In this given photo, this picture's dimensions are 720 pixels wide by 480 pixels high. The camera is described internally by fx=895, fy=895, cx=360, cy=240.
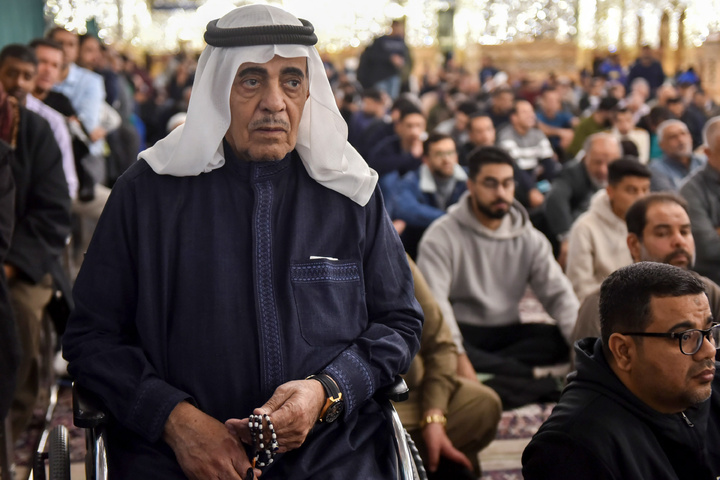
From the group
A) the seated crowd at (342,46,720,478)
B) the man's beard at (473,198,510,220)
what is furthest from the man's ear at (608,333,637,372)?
the man's beard at (473,198,510,220)

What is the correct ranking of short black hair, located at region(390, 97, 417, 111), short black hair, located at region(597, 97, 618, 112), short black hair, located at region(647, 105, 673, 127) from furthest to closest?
1. short black hair, located at region(647, 105, 673, 127)
2. short black hair, located at region(597, 97, 618, 112)
3. short black hair, located at region(390, 97, 417, 111)

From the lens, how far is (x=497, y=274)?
12.1ft

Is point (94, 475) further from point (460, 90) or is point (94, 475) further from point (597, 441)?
point (460, 90)

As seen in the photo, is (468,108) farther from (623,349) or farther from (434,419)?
(623,349)

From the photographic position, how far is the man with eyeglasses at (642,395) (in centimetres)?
174

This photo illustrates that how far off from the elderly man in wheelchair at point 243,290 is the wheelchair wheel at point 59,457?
0.09m

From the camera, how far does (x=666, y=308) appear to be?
→ 1.79 m

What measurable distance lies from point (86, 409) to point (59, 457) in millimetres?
163

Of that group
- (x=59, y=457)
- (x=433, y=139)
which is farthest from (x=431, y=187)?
(x=59, y=457)

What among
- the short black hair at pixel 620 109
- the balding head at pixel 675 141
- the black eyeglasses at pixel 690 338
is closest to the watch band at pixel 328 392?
the black eyeglasses at pixel 690 338

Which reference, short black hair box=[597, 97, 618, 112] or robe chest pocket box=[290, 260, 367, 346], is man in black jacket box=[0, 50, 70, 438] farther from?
short black hair box=[597, 97, 618, 112]

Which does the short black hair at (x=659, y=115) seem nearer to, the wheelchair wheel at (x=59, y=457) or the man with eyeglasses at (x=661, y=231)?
the man with eyeglasses at (x=661, y=231)

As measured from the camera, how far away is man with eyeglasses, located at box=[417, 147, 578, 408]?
143 inches

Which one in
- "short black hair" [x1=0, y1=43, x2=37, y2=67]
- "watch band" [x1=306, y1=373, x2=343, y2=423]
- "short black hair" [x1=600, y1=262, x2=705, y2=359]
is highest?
"short black hair" [x1=0, y1=43, x2=37, y2=67]
